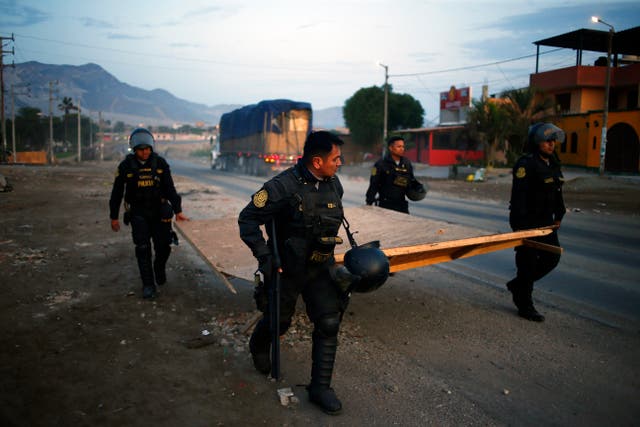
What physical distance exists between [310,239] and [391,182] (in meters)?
3.67

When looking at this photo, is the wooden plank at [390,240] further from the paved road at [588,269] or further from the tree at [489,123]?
the tree at [489,123]

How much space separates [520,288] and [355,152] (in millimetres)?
48548

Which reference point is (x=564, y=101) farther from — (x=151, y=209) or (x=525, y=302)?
(x=151, y=209)

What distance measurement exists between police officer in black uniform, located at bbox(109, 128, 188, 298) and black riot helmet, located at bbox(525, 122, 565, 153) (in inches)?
153

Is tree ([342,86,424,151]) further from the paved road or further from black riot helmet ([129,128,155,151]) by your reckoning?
black riot helmet ([129,128,155,151])

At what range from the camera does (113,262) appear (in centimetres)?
729

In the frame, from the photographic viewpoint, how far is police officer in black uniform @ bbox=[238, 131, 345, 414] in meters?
3.38

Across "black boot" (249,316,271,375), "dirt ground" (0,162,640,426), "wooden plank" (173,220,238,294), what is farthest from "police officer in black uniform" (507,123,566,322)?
"wooden plank" (173,220,238,294)

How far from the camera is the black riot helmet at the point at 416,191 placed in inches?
265

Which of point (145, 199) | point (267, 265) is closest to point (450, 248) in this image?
point (267, 265)

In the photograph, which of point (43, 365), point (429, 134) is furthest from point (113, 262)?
point (429, 134)

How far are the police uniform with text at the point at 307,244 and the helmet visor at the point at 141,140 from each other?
2.85 metres

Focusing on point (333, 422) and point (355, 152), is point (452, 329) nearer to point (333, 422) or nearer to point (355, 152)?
point (333, 422)

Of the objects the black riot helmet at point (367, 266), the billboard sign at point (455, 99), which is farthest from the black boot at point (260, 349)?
the billboard sign at point (455, 99)
